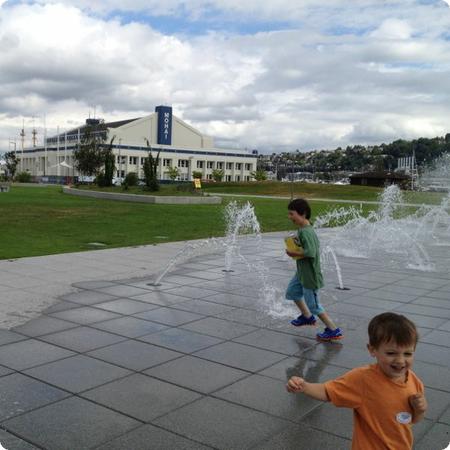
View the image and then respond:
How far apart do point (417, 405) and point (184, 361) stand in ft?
9.16

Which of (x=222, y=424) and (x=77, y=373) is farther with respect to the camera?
(x=77, y=373)

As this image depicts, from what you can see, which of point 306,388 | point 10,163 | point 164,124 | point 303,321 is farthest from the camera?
point 164,124

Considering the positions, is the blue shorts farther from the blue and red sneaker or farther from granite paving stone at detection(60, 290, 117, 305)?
granite paving stone at detection(60, 290, 117, 305)

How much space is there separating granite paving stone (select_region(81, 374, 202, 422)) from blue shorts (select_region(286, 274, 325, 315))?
1844 millimetres

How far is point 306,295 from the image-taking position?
5570 mm

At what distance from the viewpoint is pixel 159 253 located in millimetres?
11711

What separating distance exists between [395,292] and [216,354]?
4.10 m

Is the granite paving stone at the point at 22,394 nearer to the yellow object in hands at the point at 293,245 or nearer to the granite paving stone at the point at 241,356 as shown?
the granite paving stone at the point at 241,356

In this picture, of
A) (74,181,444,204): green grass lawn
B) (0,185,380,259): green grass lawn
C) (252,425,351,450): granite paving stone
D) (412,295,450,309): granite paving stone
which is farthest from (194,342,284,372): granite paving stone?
(74,181,444,204): green grass lawn

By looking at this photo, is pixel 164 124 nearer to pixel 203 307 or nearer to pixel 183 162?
pixel 183 162

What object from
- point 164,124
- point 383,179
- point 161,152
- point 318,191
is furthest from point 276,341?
point 164,124

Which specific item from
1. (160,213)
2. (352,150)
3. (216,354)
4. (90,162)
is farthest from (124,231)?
(352,150)

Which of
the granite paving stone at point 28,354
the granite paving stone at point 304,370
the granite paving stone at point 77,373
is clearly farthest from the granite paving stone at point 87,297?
the granite paving stone at point 304,370

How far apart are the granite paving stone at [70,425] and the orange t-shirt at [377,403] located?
1613mm
